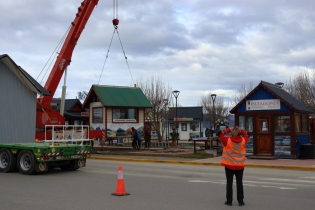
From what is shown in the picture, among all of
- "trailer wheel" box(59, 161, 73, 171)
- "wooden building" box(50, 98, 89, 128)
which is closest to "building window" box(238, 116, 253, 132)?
"trailer wheel" box(59, 161, 73, 171)

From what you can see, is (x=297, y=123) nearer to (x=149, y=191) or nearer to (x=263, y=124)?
(x=263, y=124)

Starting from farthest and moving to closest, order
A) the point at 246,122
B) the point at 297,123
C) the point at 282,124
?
the point at 246,122, the point at 297,123, the point at 282,124

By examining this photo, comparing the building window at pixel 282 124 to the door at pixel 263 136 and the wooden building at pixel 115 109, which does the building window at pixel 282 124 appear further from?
the wooden building at pixel 115 109

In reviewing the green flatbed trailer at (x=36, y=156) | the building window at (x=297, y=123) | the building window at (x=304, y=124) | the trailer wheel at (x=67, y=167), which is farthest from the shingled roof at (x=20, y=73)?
the building window at (x=304, y=124)

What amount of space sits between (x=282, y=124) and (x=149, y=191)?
12300 millimetres

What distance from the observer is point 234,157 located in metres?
8.88

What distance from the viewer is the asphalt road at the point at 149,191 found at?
9086mm

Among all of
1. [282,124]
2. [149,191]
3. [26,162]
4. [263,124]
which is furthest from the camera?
[263,124]

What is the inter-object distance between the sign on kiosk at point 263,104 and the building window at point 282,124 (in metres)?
0.64

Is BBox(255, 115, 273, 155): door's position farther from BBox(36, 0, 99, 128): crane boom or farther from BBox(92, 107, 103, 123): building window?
BBox(92, 107, 103, 123): building window

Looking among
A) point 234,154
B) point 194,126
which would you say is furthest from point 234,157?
point 194,126

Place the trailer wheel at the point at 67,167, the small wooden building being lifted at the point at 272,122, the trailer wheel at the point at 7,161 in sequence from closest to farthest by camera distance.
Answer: the trailer wheel at the point at 7,161 < the trailer wheel at the point at 67,167 < the small wooden building being lifted at the point at 272,122

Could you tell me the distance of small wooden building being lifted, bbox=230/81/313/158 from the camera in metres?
20.9

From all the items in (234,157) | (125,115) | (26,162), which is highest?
(125,115)
